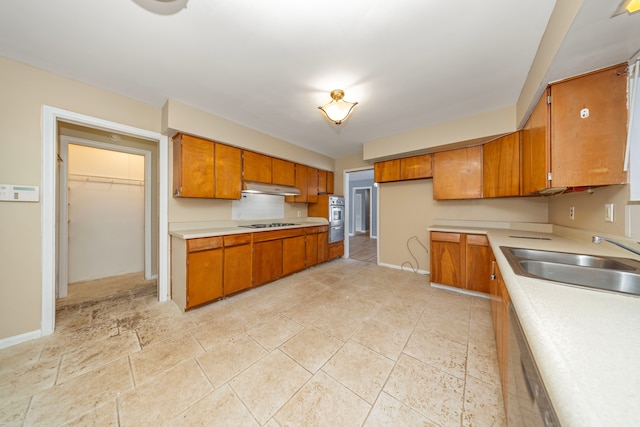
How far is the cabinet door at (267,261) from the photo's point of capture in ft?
9.73

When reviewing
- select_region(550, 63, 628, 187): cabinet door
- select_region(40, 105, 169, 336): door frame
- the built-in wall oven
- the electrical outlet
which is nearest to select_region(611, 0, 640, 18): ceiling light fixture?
select_region(550, 63, 628, 187): cabinet door

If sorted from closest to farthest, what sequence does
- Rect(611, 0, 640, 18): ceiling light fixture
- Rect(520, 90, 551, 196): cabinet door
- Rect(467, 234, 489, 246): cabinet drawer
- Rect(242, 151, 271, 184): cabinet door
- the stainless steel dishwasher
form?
the stainless steel dishwasher < Rect(611, 0, 640, 18): ceiling light fixture < Rect(520, 90, 551, 196): cabinet door < Rect(467, 234, 489, 246): cabinet drawer < Rect(242, 151, 271, 184): cabinet door

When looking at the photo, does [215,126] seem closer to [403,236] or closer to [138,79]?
[138,79]

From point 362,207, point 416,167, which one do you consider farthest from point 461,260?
point 362,207

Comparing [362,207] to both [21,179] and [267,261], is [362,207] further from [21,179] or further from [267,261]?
[21,179]

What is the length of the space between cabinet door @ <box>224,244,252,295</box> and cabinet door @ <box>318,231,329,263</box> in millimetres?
1604

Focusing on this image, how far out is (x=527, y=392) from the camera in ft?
2.18

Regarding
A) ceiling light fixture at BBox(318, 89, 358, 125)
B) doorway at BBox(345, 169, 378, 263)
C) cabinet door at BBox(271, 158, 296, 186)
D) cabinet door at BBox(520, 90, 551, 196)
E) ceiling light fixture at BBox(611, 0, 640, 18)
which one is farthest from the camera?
doorway at BBox(345, 169, 378, 263)

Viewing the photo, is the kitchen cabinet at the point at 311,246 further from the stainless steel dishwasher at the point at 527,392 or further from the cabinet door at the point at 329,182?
the stainless steel dishwasher at the point at 527,392

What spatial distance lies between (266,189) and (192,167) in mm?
1093

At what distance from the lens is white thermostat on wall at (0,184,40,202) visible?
68.7 inches

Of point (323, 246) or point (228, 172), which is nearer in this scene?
point (228, 172)

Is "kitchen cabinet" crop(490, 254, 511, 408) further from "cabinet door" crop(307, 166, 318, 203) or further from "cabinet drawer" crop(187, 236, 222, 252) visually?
"cabinet door" crop(307, 166, 318, 203)

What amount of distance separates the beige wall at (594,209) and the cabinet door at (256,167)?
3.59 metres
